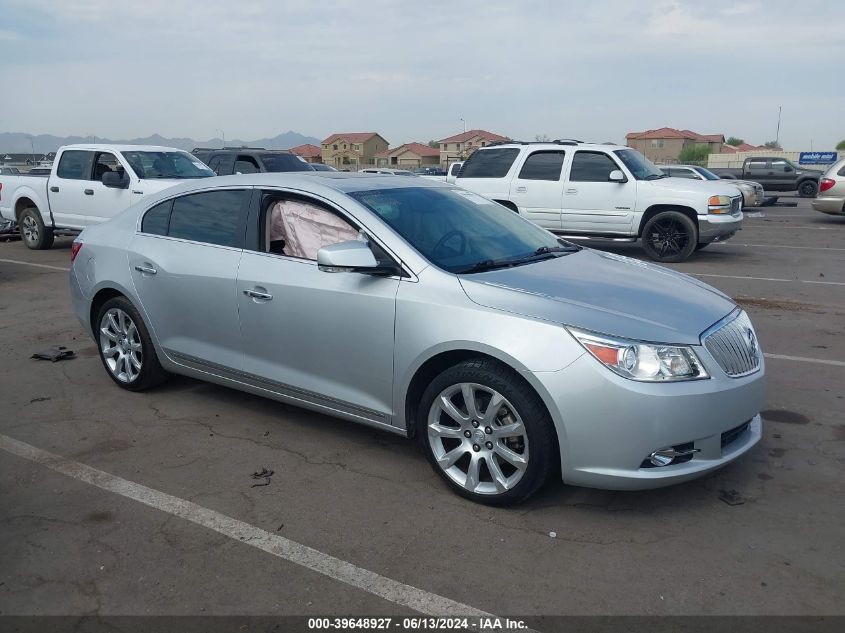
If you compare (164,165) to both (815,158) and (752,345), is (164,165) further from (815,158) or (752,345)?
(815,158)

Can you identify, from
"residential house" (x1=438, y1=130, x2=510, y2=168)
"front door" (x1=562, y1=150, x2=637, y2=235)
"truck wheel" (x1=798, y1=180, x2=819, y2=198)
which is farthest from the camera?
"residential house" (x1=438, y1=130, x2=510, y2=168)

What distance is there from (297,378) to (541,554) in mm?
1819

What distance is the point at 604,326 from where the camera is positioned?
3.52 meters

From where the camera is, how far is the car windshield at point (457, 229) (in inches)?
167

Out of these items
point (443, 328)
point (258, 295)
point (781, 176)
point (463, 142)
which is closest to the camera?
point (443, 328)

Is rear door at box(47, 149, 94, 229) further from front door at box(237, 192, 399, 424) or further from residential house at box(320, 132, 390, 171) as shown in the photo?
residential house at box(320, 132, 390, 171)

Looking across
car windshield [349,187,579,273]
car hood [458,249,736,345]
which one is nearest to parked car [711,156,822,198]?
car windshield [349,187,579,273]

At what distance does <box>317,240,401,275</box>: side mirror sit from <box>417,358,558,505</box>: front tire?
0.69 meters

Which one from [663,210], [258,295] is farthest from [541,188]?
[258,295]

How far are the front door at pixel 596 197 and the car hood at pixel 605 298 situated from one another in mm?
7998

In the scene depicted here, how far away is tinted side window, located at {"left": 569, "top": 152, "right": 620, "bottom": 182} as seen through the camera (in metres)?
12.3

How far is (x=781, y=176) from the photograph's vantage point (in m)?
29.7

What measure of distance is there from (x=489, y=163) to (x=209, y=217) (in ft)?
29.0

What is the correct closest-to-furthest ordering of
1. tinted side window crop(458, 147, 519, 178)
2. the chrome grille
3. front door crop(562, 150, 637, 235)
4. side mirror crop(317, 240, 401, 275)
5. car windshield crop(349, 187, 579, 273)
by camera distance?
the chrome grille
side mirror crop(317, 240, 401, 275)
car windshield crop(349, 187, 579, 273)
front door crop(562, 150, 637, 235)
tinted side window crop(458, 147, 519, 178)
